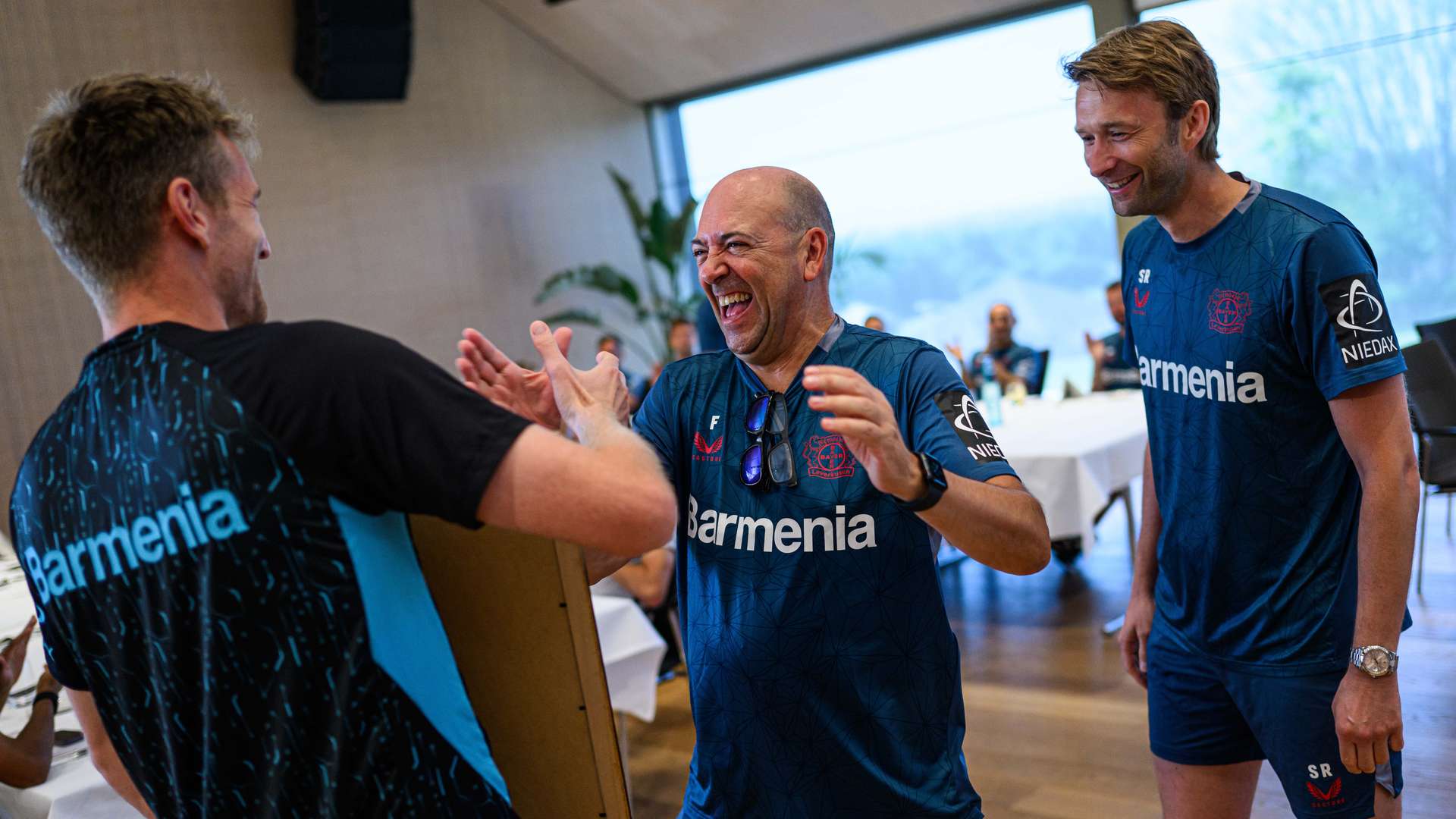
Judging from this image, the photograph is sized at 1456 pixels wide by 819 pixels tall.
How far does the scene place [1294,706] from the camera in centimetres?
171

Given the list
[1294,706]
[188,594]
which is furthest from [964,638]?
[188,594]

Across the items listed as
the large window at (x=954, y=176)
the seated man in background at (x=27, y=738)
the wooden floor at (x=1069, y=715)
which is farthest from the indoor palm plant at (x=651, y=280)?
the seated man in background at (x=27, y=738)

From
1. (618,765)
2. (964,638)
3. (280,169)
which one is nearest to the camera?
(618,765)

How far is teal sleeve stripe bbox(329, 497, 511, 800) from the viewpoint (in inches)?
41.6

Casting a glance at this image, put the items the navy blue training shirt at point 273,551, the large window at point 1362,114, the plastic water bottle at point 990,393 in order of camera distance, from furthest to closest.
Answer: the large window at point 1362,114 → the plastic water bottle at point 990,393 → the navy blue training shirt at point 273,551

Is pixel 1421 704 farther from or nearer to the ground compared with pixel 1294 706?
nearer to the ground

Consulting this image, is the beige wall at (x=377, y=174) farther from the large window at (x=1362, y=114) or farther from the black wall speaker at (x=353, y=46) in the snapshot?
the large window at (x=1362, y=114)

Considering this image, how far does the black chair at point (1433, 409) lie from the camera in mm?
4301

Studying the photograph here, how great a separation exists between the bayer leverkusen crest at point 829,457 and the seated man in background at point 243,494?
477mm

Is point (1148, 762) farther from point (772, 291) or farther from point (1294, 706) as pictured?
point (772, 291)

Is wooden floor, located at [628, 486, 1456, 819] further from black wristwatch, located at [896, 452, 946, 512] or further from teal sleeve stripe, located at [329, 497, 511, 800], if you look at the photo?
teal sleeve stripe, located at [329, 497, 511, 800]

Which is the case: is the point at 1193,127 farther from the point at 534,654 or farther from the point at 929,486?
the point at 534,654

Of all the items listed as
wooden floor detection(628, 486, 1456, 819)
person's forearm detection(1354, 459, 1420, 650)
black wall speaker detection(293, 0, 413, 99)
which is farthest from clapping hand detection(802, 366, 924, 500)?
black wall speaker detection(293, 0, 413, 99)

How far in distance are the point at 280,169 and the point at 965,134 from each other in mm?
5474
